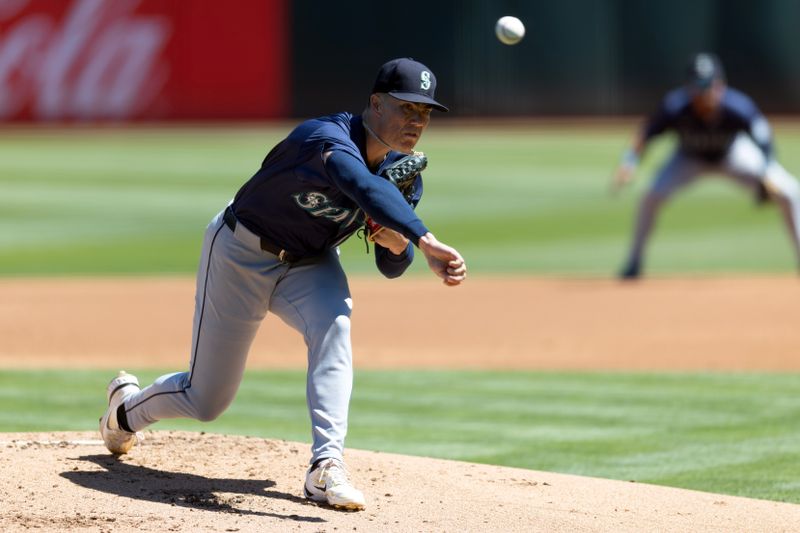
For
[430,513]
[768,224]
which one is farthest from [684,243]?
[430,513]

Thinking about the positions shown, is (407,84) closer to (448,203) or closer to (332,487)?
(332,487)

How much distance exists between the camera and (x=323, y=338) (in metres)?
5.36

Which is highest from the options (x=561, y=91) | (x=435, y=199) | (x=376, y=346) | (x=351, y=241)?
(x=561, y=91)

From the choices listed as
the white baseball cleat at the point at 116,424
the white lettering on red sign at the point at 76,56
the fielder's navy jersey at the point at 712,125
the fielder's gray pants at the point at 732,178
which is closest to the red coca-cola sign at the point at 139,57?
the white lettering on red sign at the point at 76,56

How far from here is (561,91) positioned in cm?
2819

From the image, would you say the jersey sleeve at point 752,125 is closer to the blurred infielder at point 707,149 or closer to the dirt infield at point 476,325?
the blurred infielder at point 707,149

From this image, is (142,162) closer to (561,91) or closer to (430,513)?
(561,91)

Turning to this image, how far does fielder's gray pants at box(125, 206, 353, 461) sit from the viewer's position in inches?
211

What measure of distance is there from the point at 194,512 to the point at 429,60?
2330 centimetres

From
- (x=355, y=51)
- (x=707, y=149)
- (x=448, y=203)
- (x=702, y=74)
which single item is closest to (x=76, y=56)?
(x=355, y=51)

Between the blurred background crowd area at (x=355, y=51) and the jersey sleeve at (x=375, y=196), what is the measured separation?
74.2 feet

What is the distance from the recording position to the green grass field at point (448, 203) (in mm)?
16766

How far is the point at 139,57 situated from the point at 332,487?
77.4 feet

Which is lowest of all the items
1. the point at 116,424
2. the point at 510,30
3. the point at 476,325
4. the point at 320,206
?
the point at 116,424
